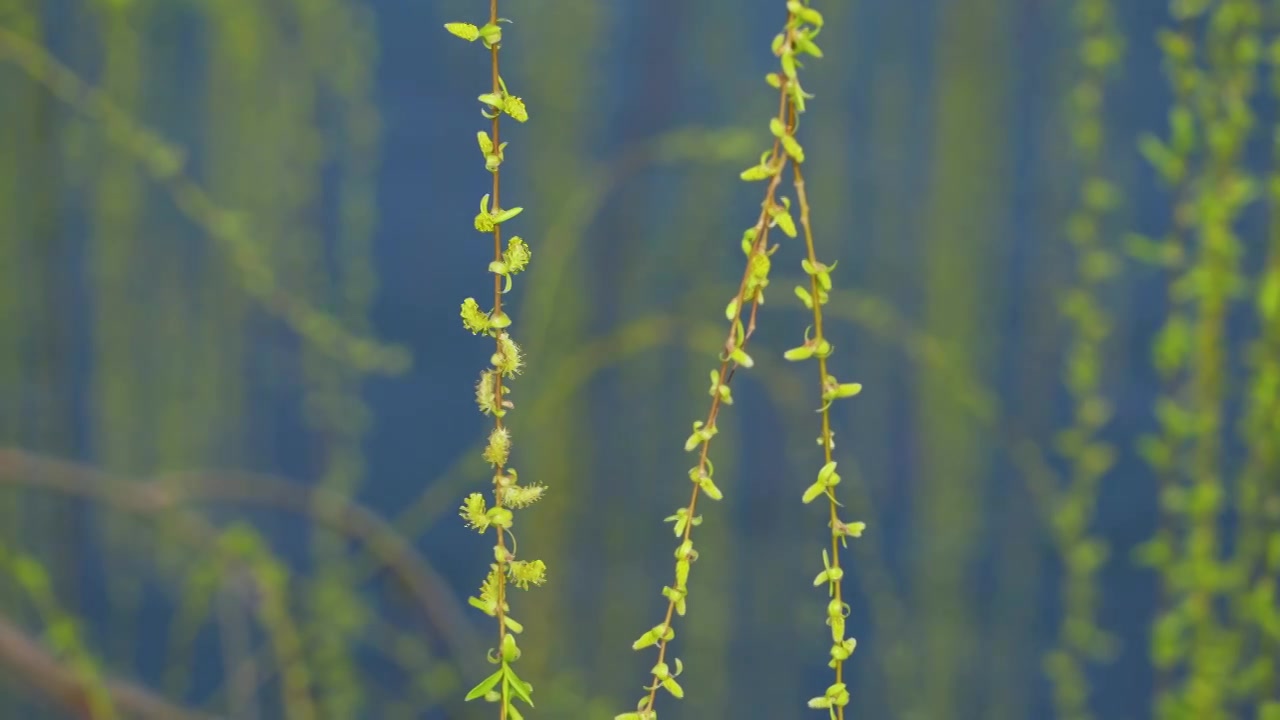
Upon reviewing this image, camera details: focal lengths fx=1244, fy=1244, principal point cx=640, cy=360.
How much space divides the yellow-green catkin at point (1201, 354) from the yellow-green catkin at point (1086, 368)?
32 mm

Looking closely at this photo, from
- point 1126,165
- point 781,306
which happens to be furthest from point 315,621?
point 1126,165

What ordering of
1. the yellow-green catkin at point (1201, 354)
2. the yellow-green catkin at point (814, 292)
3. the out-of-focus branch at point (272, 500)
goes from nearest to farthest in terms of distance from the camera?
the yellow-green catkin at point (814, 292), the yellow-green catkin at point (1201, 354), the out-of-focus branch at point (272, 500)

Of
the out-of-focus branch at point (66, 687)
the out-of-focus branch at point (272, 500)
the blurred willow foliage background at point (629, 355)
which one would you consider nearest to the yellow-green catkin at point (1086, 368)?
the blurred willow foliage background at point (629, 355)

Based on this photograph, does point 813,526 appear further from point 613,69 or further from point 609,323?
point 613,69

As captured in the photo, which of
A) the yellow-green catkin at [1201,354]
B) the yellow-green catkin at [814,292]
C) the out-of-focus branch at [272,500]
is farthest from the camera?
the out-of-focus branch at [272,500]

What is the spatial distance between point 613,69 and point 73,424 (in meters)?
0.51

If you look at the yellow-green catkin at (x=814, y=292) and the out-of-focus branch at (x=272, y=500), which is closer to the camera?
the yellow-green catkin at (x=814, y=292)

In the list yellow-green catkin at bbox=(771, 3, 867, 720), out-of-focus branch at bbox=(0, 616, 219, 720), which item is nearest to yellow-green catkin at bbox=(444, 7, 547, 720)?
yellow-green catkin at bbox=(771, 3, 867, 720)

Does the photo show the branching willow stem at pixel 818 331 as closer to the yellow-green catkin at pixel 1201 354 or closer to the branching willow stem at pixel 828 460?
the branching willow stem at pixel 828 460

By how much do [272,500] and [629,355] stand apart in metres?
0.30

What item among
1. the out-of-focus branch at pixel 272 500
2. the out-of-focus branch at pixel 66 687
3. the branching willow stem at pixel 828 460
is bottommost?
the branching willow stem at pixel 828 460

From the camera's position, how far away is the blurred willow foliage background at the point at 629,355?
79 cm

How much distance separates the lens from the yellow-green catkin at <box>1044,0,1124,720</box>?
78 centimetres

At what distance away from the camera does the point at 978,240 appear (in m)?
0.82
